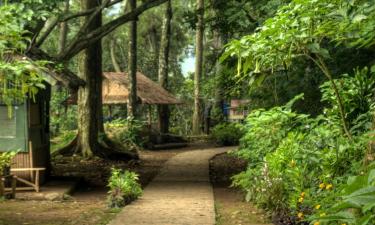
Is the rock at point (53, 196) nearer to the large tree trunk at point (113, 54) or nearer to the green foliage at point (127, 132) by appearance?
the green foliage at point (127, 132)

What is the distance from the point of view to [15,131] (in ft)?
37.4

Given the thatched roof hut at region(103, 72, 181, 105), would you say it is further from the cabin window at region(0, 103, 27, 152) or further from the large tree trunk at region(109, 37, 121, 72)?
the cabin window at region(0, 103, 27, 152)

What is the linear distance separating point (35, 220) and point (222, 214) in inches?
119

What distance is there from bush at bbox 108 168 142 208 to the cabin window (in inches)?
93.7

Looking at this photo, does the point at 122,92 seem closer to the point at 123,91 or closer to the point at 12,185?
the point at 123,91

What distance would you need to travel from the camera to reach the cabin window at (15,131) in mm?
11376

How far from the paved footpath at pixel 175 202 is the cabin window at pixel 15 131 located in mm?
2801

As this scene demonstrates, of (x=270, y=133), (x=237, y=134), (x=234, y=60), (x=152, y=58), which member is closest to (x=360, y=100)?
(x=270, y=133)

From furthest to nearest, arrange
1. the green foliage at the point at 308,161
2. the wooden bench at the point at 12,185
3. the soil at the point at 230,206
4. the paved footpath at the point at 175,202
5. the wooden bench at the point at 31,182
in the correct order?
the wooden bench at the point at 31,182
the wooden bench at the point at 12,185
the soil at the point at 230,206
the paved footpath at the point at 175,202
the green foliage at the point at 308,161

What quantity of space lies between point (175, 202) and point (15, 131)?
12.5 ft

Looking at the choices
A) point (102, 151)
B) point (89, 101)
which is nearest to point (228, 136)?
point (102, 151)

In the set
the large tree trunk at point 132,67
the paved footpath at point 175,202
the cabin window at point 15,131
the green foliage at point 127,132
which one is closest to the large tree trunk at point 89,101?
the paved footpath at point 175,202

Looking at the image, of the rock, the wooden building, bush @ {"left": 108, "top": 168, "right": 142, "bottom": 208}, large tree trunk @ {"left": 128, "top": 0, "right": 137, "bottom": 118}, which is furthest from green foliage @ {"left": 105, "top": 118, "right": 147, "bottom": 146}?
bush @ {"left": 108, "top": 168, "right": 142, "bottom": 208}

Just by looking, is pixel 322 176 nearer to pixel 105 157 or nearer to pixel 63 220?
pixel 63 220
